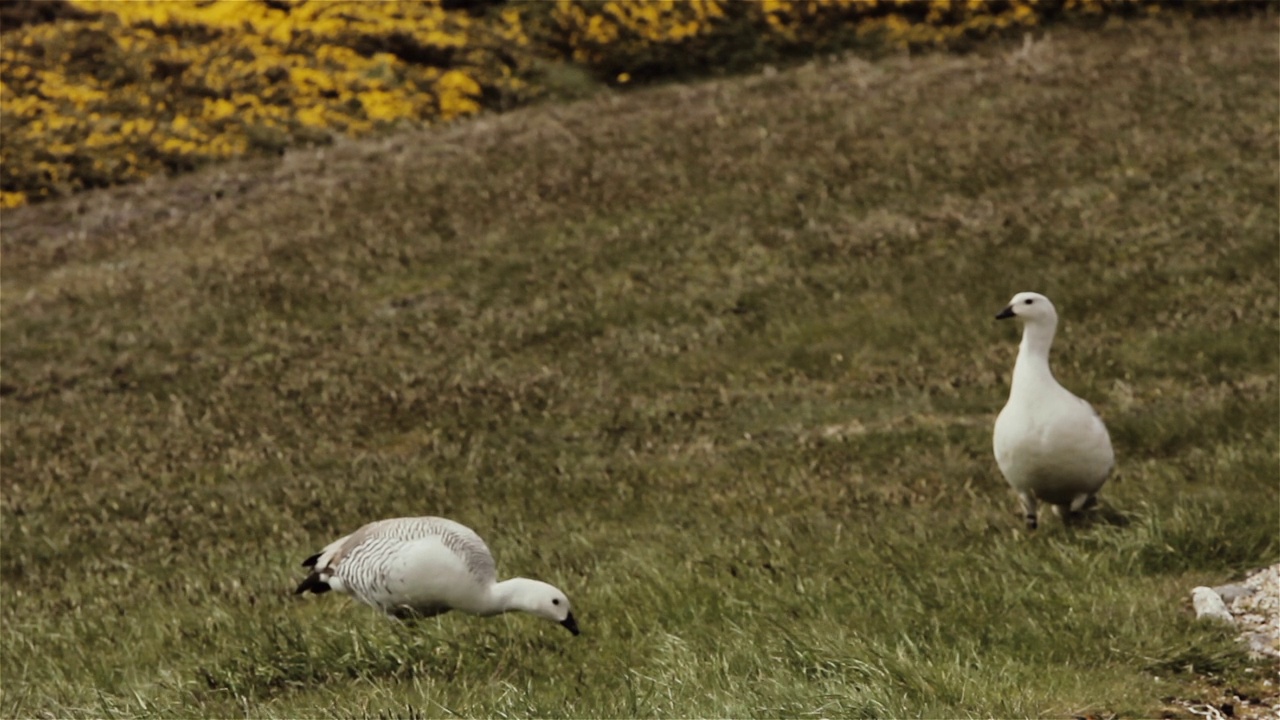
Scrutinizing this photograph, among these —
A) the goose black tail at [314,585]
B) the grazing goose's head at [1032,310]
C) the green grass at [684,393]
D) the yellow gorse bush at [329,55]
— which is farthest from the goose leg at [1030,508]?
the yellow gorse bush at [329,55]

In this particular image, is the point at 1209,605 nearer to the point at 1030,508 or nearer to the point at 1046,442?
the point at 1046,442

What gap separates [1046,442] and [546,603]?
3655 mm

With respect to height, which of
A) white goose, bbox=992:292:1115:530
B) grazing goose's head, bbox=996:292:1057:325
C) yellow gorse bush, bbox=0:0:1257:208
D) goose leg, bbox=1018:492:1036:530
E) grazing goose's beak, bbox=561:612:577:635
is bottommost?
yellow gorse bush, bbox=0:0:1257:208

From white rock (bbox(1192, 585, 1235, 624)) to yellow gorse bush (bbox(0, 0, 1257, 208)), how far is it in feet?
77.9

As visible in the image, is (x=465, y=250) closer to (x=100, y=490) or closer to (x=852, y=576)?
(x=100, y=490)

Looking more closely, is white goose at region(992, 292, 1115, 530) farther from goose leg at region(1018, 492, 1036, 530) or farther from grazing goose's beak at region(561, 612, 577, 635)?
grazing goose's beak at region(561, 612, 577, 635)

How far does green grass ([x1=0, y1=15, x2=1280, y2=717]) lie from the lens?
7.15 meters

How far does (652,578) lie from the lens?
873 cm

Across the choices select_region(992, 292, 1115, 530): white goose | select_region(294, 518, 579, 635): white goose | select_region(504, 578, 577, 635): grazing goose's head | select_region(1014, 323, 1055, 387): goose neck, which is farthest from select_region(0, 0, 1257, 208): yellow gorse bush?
select_region(504, 578, 577, 635): grazing goose's head

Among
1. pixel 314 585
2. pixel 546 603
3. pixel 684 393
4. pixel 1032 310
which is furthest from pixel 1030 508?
pixel 684 393

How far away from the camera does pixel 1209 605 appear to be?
7512 mm

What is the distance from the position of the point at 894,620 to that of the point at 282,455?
29.4 feet

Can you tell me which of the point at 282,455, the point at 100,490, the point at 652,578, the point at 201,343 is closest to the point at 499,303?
the point at 201,343

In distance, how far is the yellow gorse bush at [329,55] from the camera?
27.8m
